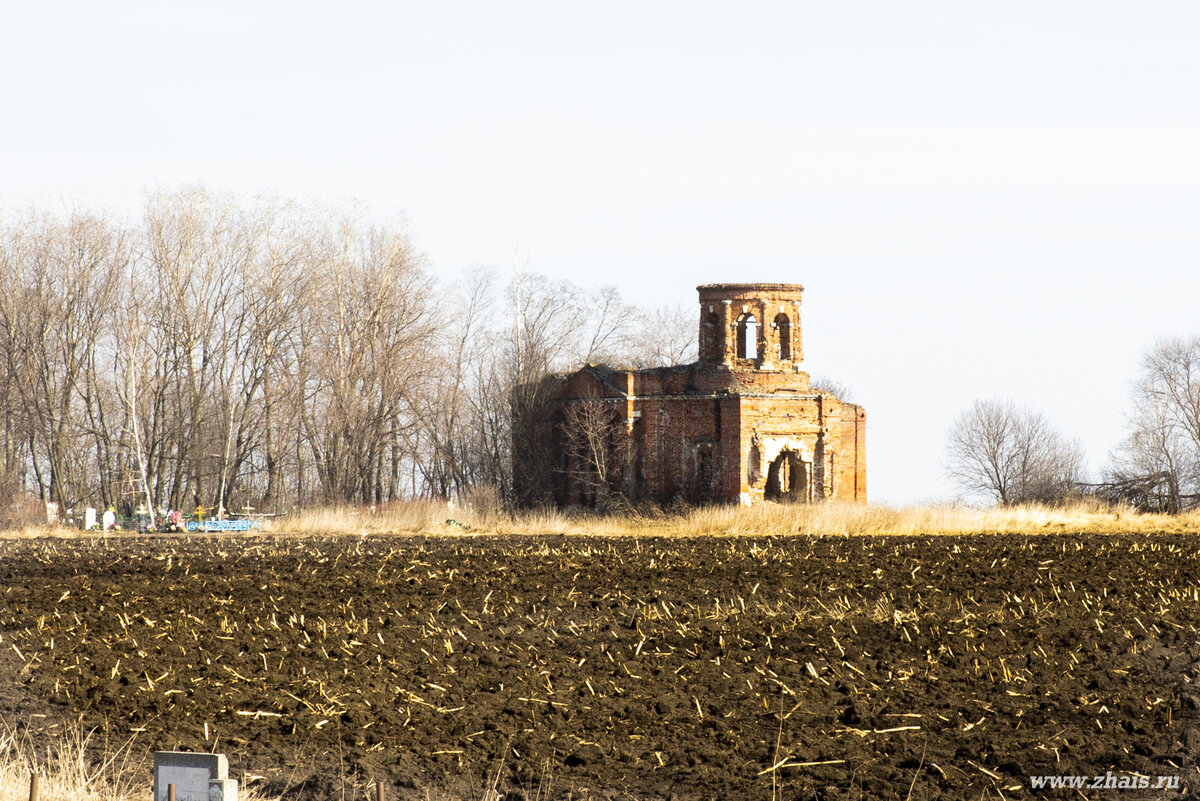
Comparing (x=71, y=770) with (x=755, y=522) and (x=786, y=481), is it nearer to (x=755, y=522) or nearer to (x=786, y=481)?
(x=755, y=522)

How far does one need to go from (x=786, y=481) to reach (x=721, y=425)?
342 centimetres

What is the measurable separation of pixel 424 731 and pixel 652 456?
96.8 feet

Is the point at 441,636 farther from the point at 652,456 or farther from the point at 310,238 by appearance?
the point at 310,238

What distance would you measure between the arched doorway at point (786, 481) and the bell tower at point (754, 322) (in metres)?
2.68

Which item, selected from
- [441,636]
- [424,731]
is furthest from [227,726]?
[441,636]

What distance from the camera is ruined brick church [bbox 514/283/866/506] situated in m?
39.1

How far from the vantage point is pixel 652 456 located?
131 feet

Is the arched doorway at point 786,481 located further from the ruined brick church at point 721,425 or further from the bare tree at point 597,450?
the bare tree at point 597,450

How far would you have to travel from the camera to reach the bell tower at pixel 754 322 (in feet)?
134

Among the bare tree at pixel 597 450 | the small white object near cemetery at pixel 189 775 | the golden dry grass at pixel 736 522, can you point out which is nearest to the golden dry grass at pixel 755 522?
the golden dry grass at pixel 736 522

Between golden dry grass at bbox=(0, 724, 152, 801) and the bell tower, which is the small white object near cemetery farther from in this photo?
the bell tower

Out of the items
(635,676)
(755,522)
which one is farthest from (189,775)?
(755,522)

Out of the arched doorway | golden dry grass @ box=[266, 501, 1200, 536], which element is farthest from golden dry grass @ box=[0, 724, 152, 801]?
the arched doorway

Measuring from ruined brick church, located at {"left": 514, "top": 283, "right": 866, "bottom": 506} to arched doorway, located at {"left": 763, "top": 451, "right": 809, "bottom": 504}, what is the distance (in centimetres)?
4
